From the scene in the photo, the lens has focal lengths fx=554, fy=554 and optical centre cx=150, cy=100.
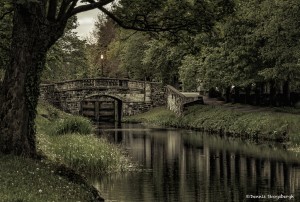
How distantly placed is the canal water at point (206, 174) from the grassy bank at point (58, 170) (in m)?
1.14

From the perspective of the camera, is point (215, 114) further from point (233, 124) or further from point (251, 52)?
point (251, 52)

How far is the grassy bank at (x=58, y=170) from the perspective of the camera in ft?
45.1

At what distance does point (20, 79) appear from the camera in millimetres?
18031

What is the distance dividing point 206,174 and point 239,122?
21642 millimetres

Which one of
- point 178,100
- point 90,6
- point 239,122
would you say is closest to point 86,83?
point 178,100

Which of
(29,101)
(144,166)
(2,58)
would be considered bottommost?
(144,166)

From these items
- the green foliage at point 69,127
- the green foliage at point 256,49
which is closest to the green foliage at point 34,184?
the green foliage at point 69,127

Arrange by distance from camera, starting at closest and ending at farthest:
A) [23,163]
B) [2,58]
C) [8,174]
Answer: [8,174], [23,163], [2,58]

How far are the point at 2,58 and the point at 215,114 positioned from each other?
1158 inches

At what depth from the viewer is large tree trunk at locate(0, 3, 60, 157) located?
17984 millimetres

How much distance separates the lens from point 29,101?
18406 millimetres

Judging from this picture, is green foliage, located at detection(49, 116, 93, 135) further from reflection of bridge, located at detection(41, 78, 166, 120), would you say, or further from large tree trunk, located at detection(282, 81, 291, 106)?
reflection of bridge, located at detection(41, 78, 166, 120)

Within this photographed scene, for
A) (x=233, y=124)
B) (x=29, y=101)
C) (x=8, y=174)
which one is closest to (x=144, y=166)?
(x=29, y=101)

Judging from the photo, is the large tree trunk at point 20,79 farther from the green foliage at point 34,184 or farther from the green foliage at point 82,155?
the green foliage at point 82,155
